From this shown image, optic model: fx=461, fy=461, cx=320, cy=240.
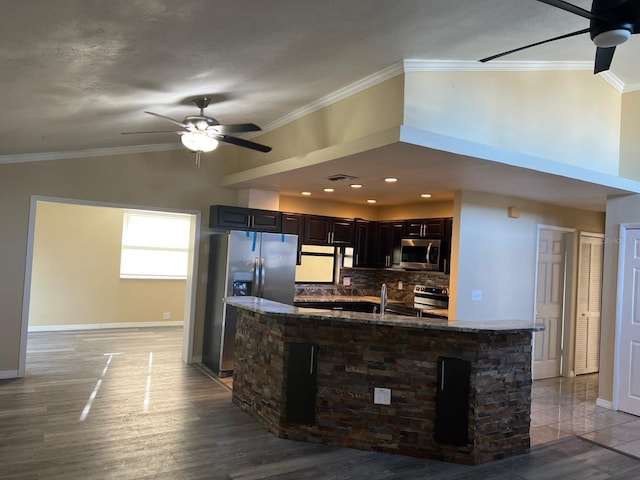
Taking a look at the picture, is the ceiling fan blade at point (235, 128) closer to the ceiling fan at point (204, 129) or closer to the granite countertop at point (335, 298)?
the ceiling fan at point (204, 129)

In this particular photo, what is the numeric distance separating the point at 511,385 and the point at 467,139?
77.4 inches

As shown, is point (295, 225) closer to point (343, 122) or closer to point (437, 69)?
point (343, 122)

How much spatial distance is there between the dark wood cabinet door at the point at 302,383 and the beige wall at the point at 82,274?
5900 mm

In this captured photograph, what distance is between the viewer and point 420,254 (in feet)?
20.6

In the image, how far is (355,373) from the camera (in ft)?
11.9

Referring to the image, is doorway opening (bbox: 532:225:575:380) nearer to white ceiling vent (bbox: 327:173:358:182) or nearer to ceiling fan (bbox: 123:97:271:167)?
white ceiling vent (bbox: 327:173:358:182)

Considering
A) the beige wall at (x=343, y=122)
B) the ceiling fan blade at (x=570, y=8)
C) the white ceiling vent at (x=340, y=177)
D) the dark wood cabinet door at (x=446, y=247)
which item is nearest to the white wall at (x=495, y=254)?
the dark wood cabinet door at (x=446, y=247)

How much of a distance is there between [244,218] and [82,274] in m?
3.95

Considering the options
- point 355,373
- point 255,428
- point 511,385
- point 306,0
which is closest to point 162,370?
point 255,428

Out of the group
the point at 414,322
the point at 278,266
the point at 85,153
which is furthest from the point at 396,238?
the point at 85,153

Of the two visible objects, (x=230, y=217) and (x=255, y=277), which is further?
(x=230, y=217)

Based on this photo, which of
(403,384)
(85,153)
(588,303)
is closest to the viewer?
(403,384)

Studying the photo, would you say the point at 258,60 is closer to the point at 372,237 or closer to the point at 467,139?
the point at 467,139

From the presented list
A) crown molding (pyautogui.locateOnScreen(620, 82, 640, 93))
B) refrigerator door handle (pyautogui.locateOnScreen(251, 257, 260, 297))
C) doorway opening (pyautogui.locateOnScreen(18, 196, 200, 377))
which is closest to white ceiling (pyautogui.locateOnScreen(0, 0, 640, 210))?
crown molding (pyautogui.locateOnScreen(620, 82, 640, 93))
